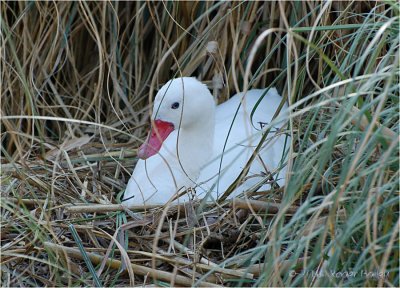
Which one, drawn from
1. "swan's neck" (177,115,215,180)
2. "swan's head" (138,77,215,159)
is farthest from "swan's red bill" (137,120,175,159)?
"swan's neck" (177,115,215,180)

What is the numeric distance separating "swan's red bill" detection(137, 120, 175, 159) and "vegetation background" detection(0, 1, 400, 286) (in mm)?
160

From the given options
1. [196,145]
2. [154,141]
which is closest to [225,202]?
[154,141]

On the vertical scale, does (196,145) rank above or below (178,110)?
below

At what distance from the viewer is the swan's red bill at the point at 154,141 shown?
3225mm

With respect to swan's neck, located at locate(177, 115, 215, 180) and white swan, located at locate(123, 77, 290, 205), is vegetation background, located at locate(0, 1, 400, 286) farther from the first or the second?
swan's neck, located at locate(177, 115, 215, 180)

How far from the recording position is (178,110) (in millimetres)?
3303

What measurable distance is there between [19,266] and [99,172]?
83 cm

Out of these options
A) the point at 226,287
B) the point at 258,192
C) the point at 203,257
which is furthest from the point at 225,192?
the point at 226,287

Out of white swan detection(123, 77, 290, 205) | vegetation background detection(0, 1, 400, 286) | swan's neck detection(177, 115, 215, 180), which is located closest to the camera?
vegetation background detection(0, 1, 400, 286)

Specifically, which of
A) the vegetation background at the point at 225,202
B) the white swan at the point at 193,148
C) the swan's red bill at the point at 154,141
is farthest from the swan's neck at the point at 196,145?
the vegetation background at the point at 225,202

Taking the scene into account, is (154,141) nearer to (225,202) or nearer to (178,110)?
(178,110)

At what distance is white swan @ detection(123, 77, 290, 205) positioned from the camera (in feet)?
10.5

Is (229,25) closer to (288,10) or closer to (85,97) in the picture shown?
(288,10)

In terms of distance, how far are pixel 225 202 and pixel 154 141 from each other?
0.59m
